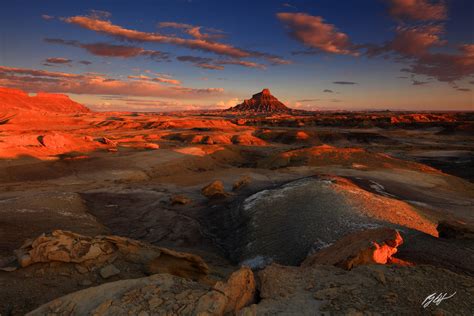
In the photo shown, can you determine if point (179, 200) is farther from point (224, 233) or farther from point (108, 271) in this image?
point (108, 271)

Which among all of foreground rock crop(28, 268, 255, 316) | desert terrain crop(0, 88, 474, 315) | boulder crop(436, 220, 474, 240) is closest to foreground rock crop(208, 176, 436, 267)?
desert terrain crop(0, 88, 474, 315)

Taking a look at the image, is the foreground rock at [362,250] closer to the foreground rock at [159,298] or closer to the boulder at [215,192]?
the foreground rock at [159,298]

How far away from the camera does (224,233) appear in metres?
16.0

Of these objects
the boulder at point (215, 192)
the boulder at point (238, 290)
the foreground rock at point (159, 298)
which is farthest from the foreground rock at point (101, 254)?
the boulder at point (215, 192)

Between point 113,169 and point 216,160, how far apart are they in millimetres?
13579

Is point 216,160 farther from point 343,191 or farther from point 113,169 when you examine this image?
point 343,191

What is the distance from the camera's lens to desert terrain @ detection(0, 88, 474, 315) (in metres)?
5.52

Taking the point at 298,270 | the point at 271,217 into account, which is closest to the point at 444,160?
the point at 271,217

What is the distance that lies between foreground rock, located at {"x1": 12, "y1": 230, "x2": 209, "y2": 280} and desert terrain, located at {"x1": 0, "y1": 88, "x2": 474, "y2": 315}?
0.04 m

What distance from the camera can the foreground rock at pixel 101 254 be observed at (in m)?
7.50

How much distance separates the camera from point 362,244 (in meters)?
7.82

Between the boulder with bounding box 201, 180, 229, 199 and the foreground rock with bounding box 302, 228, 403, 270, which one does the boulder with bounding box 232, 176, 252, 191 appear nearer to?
the boulder with bounding box 201, 180, 229, 199
